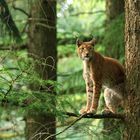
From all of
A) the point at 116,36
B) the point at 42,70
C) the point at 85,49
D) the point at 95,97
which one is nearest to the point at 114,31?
the point at 116,36

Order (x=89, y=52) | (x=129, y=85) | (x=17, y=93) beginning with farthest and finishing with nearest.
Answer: (x=89, y=52) → (x=129, y=85) → (x=17, y=93)

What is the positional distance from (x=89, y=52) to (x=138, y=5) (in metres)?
1.17

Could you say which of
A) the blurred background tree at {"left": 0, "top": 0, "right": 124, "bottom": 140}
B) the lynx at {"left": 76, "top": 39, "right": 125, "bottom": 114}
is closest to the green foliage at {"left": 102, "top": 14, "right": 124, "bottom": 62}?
the blurred background tree at {"left": 0, "top": 0, "right": 124, "bottom": 140}

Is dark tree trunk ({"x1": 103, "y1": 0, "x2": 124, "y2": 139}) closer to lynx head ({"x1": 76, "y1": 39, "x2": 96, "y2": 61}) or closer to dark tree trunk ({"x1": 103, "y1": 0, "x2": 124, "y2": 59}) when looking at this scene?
dark tree trunk ({"x1": 103, "y1": 0, "x2": 124, "y2": 59})

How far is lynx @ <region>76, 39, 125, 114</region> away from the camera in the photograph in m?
6.11

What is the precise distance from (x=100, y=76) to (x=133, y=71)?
3.77 feet

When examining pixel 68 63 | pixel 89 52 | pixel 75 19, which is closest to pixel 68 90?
pixel 89 52

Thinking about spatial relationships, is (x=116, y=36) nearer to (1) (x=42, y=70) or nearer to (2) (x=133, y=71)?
(1) (x=42, y=70)

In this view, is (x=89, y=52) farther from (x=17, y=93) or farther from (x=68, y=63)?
(x=68, y=63)

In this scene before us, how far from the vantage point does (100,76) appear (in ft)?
20.4

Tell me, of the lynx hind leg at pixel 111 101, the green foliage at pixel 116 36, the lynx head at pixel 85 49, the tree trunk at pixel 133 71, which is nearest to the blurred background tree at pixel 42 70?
the green foliage at pixel 116 36

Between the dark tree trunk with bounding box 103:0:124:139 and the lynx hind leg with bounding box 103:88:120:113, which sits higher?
the dark tree trunk with bounding box 103:0:124:139

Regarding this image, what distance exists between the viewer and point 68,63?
14250 millimetres

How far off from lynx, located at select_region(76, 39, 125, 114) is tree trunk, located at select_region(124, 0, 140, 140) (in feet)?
3.13
